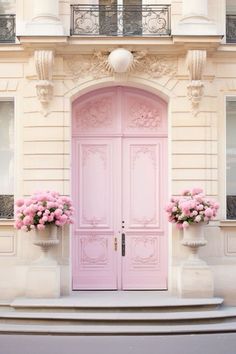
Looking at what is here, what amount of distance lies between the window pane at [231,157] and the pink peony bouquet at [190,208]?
2.64 ft

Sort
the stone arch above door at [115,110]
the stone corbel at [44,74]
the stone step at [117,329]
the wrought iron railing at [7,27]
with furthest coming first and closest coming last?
the stone arch above door at [115,110]
the wrought iron railing at [7,27]
the stone corbel at [44,74]
the stone step at [117,329]

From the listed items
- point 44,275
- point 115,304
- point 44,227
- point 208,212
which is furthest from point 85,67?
point 115,304

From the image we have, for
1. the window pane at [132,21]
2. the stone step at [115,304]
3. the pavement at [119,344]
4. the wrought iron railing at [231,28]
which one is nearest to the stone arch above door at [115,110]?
the window pane at [132,21]

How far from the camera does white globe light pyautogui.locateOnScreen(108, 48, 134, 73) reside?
1212cm

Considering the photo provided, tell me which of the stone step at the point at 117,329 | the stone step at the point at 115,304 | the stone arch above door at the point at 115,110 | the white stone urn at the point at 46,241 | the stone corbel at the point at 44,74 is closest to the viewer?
the stone step at the point at 117,329

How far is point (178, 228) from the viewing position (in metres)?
12.2

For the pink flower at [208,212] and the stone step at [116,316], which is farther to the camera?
the pink flower at [208,212]

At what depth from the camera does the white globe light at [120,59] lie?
39.8 ft

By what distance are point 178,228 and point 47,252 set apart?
2225mm

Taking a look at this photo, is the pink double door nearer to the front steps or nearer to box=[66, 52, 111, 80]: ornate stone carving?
box=[66, 52, 111, 80]: ornate stone carving

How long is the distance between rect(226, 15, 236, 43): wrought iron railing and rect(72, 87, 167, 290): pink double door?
5.52 ft

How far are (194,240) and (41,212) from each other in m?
2.54

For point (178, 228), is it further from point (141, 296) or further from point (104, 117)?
point (104, 117)

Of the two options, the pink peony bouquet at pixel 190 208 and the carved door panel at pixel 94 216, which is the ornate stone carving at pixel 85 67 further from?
the pink peony bouquet at pixel 190 208
